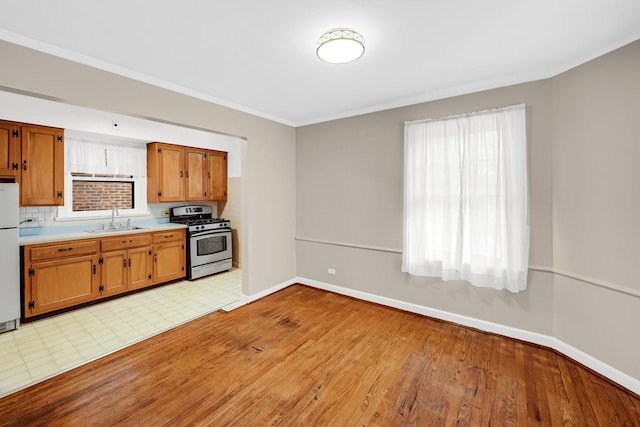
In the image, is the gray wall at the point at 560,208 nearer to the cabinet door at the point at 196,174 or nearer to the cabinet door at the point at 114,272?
the cabinet door at the point at 196,174

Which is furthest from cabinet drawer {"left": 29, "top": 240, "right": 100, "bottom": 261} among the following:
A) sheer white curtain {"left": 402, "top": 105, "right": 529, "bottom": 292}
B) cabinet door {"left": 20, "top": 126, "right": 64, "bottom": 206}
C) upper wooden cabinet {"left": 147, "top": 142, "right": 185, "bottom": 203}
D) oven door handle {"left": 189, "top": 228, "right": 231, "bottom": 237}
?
sheer white curtain {"left": 402, "top": 105, "right": 529, "bottom": 292}

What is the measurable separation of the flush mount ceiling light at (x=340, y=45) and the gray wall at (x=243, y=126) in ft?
5.72

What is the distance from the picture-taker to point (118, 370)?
2.36m

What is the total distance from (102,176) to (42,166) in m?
0.95

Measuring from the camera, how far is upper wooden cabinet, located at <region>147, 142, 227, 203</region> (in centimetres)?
468

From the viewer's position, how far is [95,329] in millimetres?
3068

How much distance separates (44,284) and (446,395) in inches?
175

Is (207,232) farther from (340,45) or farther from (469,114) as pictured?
(469,114)

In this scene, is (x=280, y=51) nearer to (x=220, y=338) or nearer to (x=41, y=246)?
(x=220, y=338)

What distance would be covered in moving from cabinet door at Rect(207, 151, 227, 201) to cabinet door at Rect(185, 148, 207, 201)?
0.37ft

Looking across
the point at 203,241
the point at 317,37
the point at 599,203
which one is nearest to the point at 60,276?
the point at 203,241

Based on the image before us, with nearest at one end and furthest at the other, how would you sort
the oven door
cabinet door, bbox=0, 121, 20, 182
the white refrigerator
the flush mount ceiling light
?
the flush mount ceiling light → the white refrigerator → cabinet door, bbox=0, 121, 20, 182 → the oven door

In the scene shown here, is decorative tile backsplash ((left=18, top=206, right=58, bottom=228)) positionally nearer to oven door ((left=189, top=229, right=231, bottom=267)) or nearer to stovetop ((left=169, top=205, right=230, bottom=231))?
stovetop ((left=169, top=205, right=230, bottom=231))

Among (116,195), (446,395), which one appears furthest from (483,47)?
(116,195)
